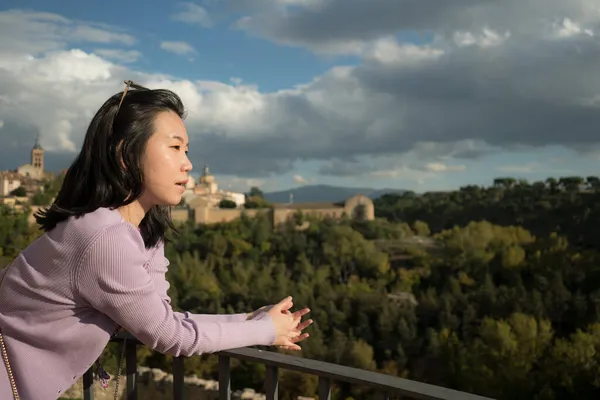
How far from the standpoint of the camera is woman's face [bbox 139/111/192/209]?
3.81ft

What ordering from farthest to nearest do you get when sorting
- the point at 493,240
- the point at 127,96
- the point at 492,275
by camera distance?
the point at 493,240 < the point at 492,275 < the point at 127,96

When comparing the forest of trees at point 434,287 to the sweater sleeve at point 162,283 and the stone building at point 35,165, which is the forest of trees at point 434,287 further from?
the stone building at point 35,165

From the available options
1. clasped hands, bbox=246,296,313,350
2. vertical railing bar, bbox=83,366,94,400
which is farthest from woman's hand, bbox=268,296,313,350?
vertical railing bar, bbox=83,366,94,400

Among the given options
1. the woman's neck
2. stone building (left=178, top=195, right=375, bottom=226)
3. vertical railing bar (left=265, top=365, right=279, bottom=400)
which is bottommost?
stone building (left=178, top=195, right=375, bottom=226)

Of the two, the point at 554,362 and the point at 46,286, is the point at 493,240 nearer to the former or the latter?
the point at 554,362

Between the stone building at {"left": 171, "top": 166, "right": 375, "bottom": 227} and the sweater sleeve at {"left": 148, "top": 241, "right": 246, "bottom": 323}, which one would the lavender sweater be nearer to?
Answer: the sweater sleeve at {"left": 148, "top": 241, "right": 246, "bottom": 323}

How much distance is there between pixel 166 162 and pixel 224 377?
0.56m

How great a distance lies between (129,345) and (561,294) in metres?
19.0

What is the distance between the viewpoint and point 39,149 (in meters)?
39.7

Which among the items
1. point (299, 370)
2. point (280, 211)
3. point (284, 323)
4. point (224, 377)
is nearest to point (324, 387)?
point (299, 370)

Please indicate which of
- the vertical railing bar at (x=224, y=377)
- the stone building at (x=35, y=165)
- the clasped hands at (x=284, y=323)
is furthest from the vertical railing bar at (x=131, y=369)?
the stone building at (x=35, y=165)

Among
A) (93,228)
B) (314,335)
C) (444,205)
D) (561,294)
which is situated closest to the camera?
(93,228)

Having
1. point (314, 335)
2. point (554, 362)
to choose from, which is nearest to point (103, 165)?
point (554, 362)

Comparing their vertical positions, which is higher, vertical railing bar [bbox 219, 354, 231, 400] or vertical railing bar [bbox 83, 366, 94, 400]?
vertical railing bar [bbox 219, 354, 231, 400]
